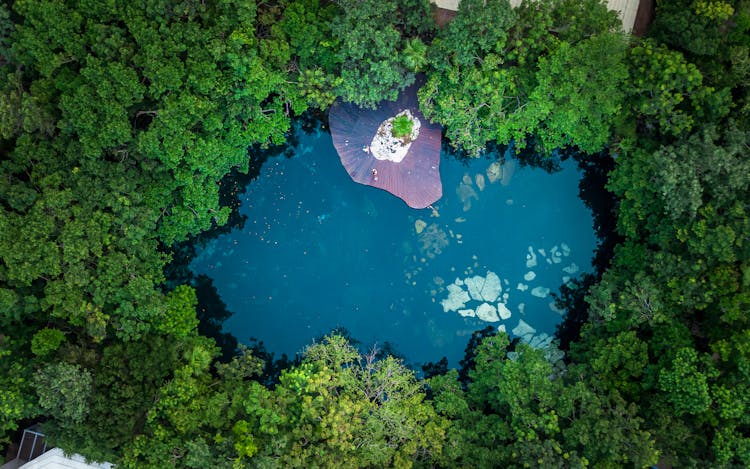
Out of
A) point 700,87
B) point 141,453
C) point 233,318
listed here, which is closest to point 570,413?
point 700,87

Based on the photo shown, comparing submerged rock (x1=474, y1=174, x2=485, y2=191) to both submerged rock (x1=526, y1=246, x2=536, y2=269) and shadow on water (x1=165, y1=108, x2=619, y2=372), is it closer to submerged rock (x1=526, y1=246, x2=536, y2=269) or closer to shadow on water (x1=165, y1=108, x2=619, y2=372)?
shadow on water (x1=165, y1=108, x2=619, y2=372)

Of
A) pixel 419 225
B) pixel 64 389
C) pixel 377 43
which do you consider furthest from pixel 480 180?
pixel 64 389

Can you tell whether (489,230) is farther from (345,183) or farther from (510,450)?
(510,450)

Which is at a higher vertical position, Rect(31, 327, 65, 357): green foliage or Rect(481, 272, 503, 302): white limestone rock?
Rect(481, 272, 503, 302): white limestone rock

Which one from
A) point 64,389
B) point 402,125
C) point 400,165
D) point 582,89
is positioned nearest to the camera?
point 64,389

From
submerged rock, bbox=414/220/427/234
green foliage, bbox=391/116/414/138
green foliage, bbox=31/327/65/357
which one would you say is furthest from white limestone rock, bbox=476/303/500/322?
green foliage, bbox=31/327/65/357

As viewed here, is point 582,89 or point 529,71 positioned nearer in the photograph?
point 582,89

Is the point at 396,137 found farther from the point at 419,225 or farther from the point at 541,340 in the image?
the point at 541,340
